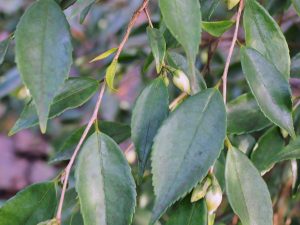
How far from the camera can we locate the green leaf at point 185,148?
48 cm

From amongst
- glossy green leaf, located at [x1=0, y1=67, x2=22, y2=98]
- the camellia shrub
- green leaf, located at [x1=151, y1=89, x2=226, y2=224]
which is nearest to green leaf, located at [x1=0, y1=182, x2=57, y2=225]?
the camellia shrub

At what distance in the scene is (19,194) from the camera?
548mm

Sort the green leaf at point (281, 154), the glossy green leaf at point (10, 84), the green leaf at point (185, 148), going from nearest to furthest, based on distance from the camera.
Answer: the green leaf at point (185, 148) < the green leaf at point (281, 154) < the glossy green leaf at point (10, 84)

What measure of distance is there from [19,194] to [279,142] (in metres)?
0.28

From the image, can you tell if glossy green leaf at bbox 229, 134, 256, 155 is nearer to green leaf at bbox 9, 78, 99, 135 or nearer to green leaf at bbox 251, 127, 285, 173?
green leaf at bbox 251, 127, 285, 173

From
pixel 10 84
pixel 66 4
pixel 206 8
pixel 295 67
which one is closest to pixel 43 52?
pixel 66 4

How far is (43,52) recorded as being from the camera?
1.71ft

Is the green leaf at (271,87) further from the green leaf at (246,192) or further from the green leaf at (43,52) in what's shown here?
the green leaf at (43,52)

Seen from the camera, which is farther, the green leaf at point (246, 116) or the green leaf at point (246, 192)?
the green leaf at point (246, 116)

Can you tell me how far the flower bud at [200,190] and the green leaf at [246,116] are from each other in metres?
0.13

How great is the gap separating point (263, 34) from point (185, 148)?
0.51ft

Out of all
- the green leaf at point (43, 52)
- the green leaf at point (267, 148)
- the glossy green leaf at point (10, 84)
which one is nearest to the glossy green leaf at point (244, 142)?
the green leaf at point (267, 148)

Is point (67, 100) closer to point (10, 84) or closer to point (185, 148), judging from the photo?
point (185, 148)

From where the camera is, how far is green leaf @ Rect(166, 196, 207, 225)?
532 mm
